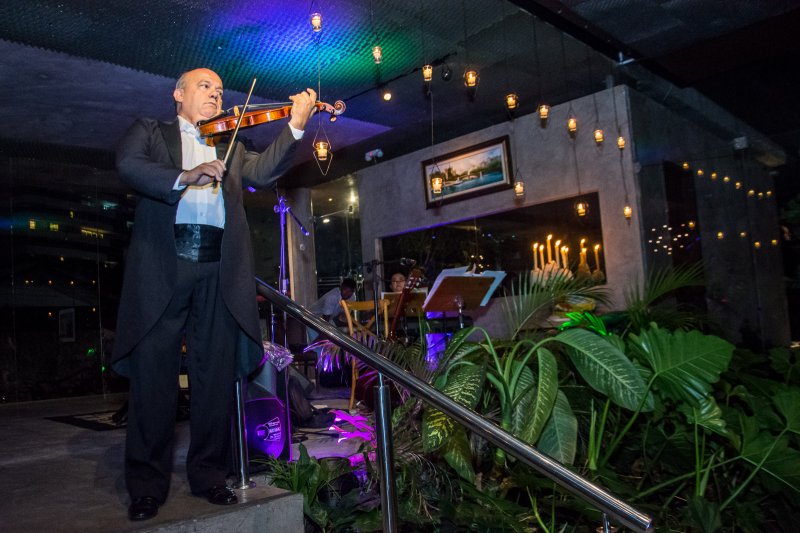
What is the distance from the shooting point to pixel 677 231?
23.0ft

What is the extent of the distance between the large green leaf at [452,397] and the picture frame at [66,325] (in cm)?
745

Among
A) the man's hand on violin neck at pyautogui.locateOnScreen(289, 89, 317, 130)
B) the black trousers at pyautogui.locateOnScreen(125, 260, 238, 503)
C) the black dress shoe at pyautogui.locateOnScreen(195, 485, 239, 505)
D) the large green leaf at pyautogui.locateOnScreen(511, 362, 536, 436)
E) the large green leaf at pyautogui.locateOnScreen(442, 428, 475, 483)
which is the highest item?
the man's hand on violin neck at pyautogui.locateOnScreen(289, 89, 317, 130)

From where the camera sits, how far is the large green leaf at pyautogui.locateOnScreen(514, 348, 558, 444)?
261 centimetres

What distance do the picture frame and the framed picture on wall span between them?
5.14 metres

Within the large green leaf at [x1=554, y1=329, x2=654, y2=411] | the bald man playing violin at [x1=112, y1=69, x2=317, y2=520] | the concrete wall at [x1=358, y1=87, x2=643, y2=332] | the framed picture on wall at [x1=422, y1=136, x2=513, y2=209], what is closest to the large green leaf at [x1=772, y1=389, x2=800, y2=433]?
the large green leaf at [x1=554, y1=329, x2=654, y2=411]

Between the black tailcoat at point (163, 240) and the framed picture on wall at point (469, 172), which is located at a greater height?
the framed picture on wall at point (469, 172)

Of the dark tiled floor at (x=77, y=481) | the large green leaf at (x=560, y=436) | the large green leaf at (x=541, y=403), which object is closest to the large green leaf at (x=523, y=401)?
the large green leaf at (x=541, y=403)

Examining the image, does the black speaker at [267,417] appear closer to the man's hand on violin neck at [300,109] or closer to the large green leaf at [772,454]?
the man's hand on violin neck at [300,109]

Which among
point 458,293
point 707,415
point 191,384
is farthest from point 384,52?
point 191,384

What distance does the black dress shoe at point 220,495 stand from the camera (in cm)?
202

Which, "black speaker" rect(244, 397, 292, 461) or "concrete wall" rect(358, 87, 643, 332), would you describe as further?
"concrete wall" rect(358, 87, 643, 332)

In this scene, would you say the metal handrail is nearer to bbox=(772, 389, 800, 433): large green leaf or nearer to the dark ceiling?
bbox=(772, 389, 800, 433): large green leaf

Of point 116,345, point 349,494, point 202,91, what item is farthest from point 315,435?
point 202,91

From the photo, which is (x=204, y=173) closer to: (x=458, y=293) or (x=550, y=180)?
(x=458, y=293)
